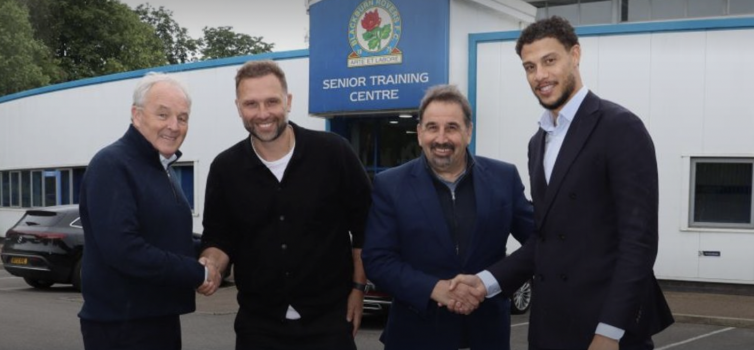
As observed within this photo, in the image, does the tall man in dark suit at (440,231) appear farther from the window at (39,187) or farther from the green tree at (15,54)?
the green tree at (15,54)

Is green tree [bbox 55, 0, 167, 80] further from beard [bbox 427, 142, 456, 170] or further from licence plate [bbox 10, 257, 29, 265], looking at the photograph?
beard [bbox 427, 142, 456, 170]

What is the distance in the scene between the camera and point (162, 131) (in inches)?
142

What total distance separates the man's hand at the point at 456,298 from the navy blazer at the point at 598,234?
38 cm

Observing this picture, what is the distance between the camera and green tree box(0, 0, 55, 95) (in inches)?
1320

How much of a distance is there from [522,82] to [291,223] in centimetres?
1113

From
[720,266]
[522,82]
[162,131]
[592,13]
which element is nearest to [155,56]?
[592,13]

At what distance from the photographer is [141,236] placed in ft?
11.2

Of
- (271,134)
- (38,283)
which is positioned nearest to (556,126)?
(271,134)

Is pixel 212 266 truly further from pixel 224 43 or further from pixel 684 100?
pixel 224 43

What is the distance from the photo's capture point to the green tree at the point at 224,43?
2470 inches

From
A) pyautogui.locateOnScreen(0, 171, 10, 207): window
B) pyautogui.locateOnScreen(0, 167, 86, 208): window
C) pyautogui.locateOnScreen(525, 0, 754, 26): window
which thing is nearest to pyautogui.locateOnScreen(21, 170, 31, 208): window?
pyautogui.locateOnScreen(0, 167, 86, 208): window

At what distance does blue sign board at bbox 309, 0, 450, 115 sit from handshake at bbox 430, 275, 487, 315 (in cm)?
1079

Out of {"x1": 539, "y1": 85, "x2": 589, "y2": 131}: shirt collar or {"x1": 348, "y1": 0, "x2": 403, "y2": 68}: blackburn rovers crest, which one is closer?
{"x1": 539, "y1": 85, "x2": 589, "y2": 131}: shirt collar

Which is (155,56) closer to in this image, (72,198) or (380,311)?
(72,198)
